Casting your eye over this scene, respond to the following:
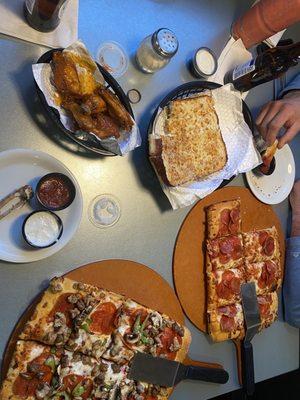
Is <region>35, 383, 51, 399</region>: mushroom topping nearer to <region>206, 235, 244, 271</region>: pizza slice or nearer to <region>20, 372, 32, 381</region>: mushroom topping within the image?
<region>20, 372, 32, 381</region>: mushroom topping

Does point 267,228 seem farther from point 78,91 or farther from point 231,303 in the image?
Answer: point 78,91

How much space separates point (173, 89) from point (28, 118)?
2.07ft

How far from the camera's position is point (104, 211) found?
56.9 inches

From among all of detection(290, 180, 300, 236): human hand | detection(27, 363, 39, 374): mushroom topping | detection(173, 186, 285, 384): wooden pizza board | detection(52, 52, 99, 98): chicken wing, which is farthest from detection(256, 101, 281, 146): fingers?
detection(27, 363, 39, 374): mushroom topping

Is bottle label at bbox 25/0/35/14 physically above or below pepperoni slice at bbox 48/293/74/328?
above

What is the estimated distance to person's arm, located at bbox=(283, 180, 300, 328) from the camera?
182cm

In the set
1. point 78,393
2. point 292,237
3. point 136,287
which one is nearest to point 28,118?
point 136,287

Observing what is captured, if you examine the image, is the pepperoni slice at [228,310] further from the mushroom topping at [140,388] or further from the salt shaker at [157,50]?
the salt shaker at [157,50]

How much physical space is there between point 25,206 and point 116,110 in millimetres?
459

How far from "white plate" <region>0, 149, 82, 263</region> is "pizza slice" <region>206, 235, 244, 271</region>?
0.63 metres

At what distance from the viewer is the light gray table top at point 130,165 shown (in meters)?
1.30

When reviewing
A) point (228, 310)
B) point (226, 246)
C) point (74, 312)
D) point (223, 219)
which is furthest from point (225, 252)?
point (74, 312)

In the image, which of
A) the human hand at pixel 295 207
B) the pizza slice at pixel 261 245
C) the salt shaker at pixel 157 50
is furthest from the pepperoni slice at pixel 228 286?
the salt shaker at pixel 157 50

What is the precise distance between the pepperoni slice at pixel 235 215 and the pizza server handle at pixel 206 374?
2.08 feet
